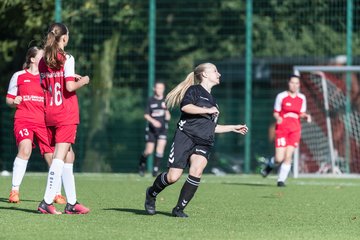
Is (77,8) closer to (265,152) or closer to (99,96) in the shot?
(99,96)

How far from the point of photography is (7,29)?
25.3 meters

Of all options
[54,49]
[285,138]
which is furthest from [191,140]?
[285,138]

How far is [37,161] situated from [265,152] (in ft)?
A: 16.5

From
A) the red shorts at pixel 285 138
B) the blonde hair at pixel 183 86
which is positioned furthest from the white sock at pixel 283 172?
the blonde hair at pixel 183 86

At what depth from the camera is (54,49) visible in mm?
10945

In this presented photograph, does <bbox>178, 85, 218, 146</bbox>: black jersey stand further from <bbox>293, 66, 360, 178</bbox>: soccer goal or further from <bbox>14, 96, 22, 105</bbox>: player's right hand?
<bbox>293, 66, 360, 178</bbox>: soccer goal

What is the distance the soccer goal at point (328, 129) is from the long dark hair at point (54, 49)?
1190 cm

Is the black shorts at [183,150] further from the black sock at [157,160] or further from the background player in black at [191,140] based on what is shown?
the black sock at [157,160]

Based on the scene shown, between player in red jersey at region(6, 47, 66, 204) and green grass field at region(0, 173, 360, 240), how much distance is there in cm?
47

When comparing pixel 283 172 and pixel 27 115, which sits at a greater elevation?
pixel 27 115

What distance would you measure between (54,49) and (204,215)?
233cm

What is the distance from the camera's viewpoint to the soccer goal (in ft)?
73.6

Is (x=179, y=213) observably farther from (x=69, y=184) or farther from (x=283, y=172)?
(x=283, y=172)

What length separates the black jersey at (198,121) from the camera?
11211 millimetres
